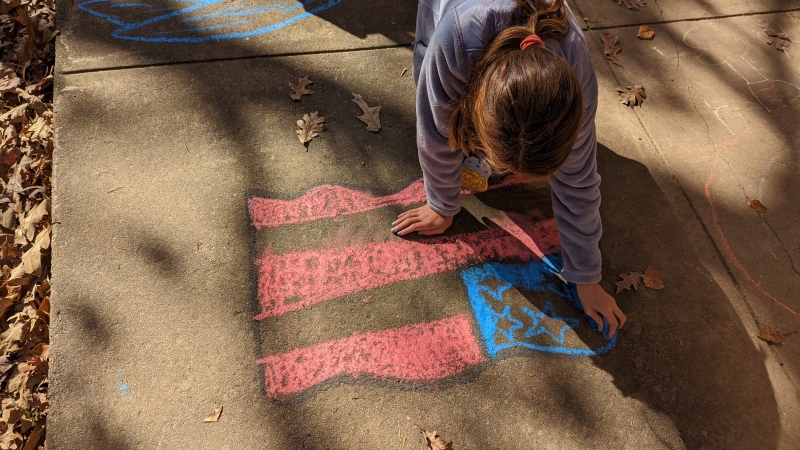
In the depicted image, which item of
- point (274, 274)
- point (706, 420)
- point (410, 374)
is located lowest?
point (706, 420)

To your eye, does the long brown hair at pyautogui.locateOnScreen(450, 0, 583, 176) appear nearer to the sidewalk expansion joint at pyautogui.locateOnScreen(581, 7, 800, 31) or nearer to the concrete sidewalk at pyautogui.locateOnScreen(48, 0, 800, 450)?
the concrete sidewalk at pyautogui.locateOnScreen(48, 0, 800, 450)

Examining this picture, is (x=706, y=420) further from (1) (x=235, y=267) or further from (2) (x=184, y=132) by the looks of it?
(2) (x=184, y=132)

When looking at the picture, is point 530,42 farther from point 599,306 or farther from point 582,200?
point 599,306

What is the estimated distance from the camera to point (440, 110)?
1948mm

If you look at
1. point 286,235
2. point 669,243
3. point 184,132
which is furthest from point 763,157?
point 184,132

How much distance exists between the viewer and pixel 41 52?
302 cm

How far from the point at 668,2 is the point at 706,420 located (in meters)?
2.72

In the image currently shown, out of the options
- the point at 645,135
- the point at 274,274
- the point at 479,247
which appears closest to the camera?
the point at 274,274

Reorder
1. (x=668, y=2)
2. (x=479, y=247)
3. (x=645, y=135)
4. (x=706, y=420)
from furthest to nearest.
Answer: (x=668, y=2), (x=645, y=135), (x=479, y=247), (x=706, y=420)

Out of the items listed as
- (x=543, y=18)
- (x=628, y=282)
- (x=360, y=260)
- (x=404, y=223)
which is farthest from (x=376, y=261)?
(x=543, y=18)

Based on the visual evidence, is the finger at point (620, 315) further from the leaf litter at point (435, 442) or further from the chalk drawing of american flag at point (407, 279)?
the leaf litter at point (435, 442)

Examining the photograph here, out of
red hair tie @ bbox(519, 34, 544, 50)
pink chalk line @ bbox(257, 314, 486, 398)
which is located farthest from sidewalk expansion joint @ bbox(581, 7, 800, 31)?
pink chalk line @ bbox(257, 314, 486, 398)

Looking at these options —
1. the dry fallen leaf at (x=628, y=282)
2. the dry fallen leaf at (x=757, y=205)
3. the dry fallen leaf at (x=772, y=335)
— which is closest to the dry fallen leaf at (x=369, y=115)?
Answer: the dry fallen leaf at (x=628, y=282)

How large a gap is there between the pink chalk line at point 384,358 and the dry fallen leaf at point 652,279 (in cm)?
90
